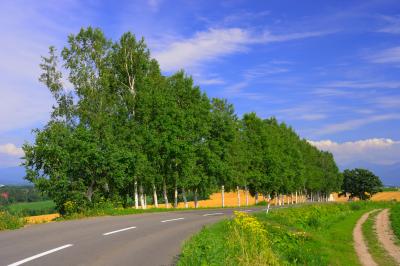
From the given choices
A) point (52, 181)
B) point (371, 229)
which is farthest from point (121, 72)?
point (371, 229)

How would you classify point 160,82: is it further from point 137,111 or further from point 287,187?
point 287,187

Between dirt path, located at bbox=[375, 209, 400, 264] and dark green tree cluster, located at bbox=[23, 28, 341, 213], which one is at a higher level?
dark green tree cluster, located at bbox=[23, 28, 341, 213]

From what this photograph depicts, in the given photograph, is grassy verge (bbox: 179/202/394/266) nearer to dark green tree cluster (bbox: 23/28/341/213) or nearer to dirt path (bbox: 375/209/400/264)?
dirt path (bbox: 375/209/400/264)

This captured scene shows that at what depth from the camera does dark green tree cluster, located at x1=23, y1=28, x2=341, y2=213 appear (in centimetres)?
2750

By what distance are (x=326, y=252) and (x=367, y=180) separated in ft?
373

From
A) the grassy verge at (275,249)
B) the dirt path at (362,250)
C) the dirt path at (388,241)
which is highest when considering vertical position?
the grassy verge at (275,249)

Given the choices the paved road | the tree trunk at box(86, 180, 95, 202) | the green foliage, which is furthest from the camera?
the tree trunk at box(86, 180, 95, 202)

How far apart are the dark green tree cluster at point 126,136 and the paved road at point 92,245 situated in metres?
10.4

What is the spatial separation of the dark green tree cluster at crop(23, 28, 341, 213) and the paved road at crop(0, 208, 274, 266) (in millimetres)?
10420

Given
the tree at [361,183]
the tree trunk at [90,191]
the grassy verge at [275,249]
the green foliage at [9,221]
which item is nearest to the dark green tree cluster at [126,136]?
the tree trunk at [90,191]

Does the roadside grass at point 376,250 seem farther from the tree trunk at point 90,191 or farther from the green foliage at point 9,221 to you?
the tree trunk at point 90,191

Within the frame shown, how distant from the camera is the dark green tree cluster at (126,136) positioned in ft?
90.2

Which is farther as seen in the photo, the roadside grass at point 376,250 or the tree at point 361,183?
the tree at point 361,183

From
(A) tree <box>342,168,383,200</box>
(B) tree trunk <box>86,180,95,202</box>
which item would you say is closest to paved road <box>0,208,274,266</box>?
(B) tree trunk <box>86,180,95,202</box>
